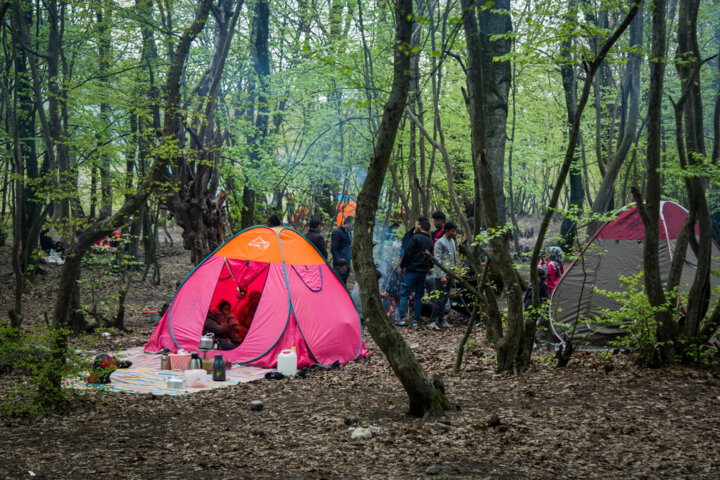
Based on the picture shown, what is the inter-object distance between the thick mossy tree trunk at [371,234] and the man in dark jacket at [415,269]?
5.47 m

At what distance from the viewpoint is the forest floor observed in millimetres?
3723

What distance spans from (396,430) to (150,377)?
3890 millimetres

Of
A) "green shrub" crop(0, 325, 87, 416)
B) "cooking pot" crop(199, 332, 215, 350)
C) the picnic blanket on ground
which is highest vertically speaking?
"green shrub" crop(0, 325, 87, 416)

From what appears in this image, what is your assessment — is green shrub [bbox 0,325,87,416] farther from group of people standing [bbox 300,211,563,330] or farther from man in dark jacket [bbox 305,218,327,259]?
man in dark jacket [bbox 305,218,327,259]

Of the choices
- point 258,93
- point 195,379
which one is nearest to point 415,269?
point 195,379

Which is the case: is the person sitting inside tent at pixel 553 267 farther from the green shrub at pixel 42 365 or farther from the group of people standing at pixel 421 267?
the green shrub at pixel 42 365

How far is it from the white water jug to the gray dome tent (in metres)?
3.45

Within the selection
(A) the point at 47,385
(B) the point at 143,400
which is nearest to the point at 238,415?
→ (B) the point at 143,400

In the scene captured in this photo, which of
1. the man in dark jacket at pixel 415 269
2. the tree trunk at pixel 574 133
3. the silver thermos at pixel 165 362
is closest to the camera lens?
the tree trunk at pixel 574 133

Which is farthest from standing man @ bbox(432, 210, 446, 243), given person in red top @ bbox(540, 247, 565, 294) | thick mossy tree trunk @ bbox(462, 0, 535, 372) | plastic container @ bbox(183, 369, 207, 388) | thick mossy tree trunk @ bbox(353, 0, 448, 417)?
thick mossy tree trunk @ bbox(353, 0, 448, 417)

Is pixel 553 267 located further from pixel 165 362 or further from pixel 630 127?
pixel 165 362

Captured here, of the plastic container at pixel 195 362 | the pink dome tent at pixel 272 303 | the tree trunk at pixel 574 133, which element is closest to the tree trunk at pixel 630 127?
the tree trunk at pixel 574 133

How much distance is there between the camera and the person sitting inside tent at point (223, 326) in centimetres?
848

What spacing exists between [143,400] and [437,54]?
4.40m
